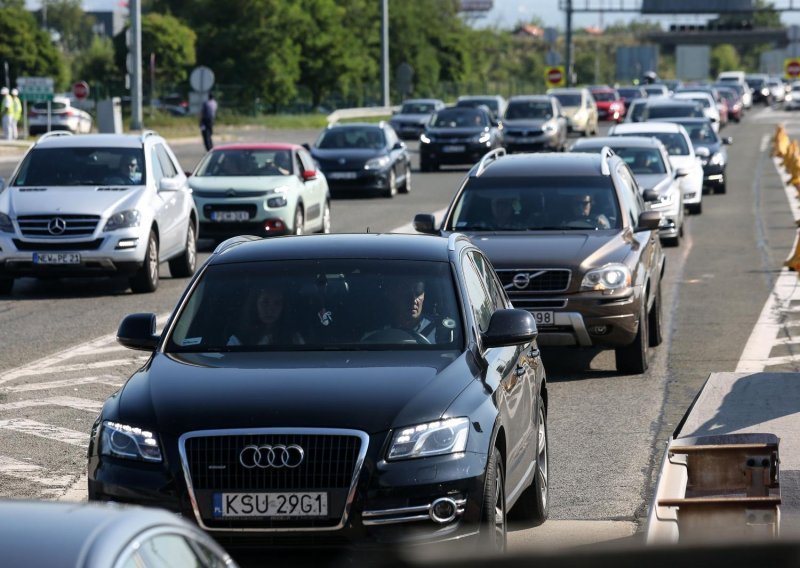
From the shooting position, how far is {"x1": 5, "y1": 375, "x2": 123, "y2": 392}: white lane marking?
38.3 ft

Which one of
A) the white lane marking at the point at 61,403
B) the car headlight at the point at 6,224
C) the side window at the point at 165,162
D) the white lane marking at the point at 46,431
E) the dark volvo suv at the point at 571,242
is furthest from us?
the side window at the point at 165,162

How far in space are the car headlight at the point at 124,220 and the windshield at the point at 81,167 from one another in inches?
31.7

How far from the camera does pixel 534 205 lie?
13.7 meters

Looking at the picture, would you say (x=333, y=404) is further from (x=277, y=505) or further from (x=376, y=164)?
(x=376, y=164)

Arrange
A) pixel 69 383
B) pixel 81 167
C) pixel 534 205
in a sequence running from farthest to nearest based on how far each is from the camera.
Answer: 1. pixel 81 167
2. pixel 534 205
3. pixel 69 383

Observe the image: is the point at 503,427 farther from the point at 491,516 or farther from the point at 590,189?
the point at 590,189

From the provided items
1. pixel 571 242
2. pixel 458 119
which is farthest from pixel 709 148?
pixel 571 242

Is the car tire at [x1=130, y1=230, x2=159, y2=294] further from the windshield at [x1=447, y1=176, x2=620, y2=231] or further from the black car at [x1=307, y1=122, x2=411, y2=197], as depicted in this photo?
the black car at [x1=307, y1=122, x2=411, y2=197]

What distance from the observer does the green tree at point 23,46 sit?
8025cm

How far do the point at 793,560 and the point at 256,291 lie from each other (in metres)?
5.25

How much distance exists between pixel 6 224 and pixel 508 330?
11.8 meters

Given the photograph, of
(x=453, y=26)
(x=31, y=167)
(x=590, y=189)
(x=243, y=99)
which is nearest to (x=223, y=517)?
(x=590, y=189)

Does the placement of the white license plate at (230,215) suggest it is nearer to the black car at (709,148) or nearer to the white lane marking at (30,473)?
the black car at (709,148)

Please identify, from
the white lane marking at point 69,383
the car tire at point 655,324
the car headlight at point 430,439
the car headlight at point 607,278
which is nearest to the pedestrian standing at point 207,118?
the car tire at point 655,324
